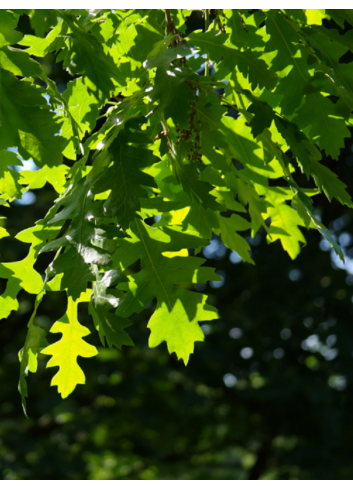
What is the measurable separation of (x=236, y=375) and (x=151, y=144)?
6.25 meters

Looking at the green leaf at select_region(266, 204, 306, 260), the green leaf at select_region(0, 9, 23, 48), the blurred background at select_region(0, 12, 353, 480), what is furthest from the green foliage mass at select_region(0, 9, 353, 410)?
the blurred background at select_region(0, 12, 353, 480)

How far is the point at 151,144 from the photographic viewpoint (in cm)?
135

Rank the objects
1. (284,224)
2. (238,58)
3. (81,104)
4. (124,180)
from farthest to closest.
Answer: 1. (284,224)
2. (81,104)
3. (238,58)
4. (124,180)

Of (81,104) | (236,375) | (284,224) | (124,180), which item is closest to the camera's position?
(124,180)

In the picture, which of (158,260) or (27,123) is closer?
(27,123)

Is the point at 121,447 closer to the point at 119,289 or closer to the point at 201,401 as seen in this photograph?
the point at 201,401

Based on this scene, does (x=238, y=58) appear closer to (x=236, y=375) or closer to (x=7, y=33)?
(x=7, y=33)

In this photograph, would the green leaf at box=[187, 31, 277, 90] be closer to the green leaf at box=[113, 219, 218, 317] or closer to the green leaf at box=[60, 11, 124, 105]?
the green leaf at box=[60, 11, 124, 105]

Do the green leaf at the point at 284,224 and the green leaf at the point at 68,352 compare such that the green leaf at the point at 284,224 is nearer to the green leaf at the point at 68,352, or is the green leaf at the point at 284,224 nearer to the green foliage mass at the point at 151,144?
the green foliage mass at the point at 151,144

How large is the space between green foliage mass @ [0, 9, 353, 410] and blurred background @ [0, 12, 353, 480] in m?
4.72

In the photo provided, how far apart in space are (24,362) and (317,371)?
5.99 meters

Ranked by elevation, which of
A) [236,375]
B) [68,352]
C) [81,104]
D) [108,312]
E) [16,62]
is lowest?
[236,375]

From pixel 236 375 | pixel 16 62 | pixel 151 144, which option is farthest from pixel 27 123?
pixel 236 375

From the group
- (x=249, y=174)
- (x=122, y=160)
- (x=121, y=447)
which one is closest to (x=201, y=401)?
(x=121, y=447)
